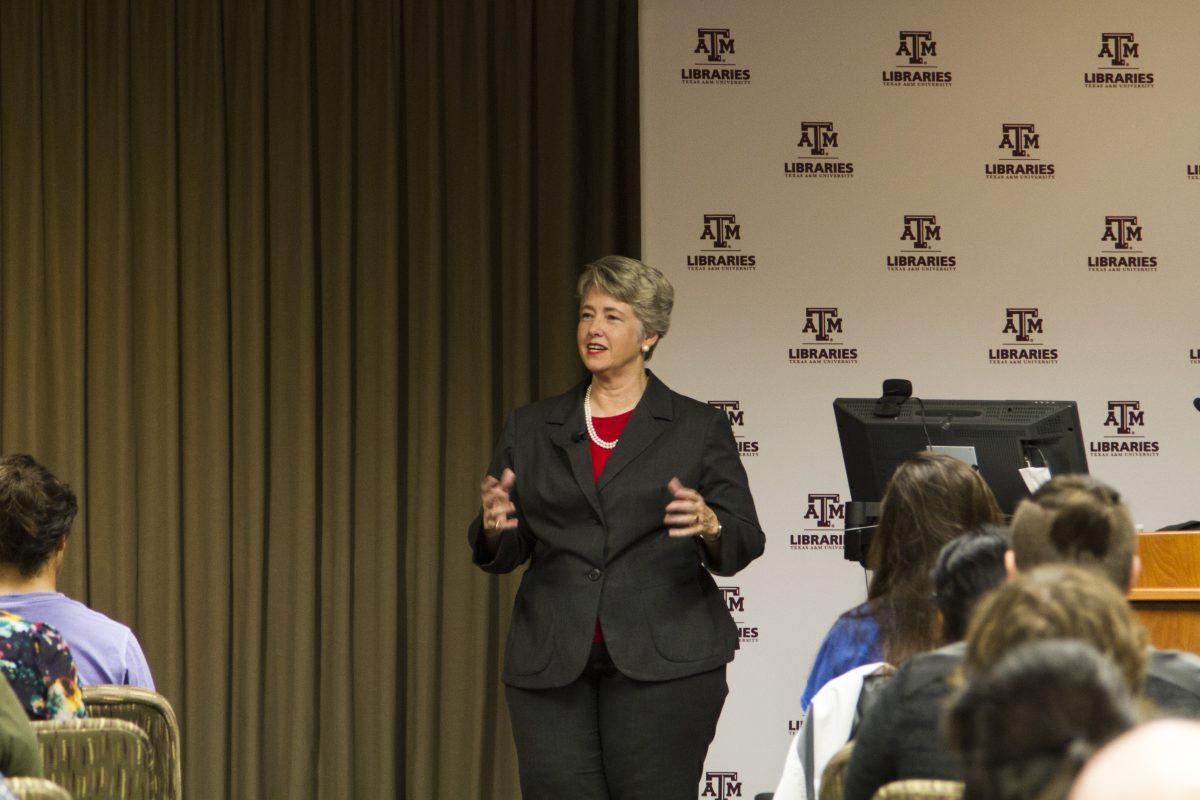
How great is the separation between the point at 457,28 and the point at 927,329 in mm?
2120

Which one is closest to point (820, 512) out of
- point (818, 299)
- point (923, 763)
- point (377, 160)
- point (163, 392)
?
point (818, 299)

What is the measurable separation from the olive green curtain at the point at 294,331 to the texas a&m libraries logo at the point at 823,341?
36.8 inches

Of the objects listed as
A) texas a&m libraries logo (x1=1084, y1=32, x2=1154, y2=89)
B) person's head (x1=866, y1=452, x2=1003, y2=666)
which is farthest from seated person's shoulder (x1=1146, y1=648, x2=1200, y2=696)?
texas a&m libraries logo (x1=1084, y1=32, x2=1154, y2=89)

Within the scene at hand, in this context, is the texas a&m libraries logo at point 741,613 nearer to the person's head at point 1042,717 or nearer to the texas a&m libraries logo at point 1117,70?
the texas a&m libraries logo at point 1117,70

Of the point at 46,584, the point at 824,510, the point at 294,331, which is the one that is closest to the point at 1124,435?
the point at 824,510

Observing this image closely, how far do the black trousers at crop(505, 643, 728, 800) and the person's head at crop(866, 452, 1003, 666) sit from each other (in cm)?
71

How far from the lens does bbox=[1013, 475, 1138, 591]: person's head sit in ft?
5.71

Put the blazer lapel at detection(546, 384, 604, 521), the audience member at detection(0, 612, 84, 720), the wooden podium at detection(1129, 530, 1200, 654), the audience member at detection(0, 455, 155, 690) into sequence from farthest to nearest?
the blazer lapel at detection(546, 384, 604, 521) → the wooden podium at detection(1129, 530, 1200, 654) → the audience member at detection(0, 455, 155, 690) → the audience member at detection(0, 612, 84, 720)

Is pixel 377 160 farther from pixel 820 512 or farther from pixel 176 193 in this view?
pixel 820 512

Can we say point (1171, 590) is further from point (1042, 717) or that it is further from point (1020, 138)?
point (1020, 138)

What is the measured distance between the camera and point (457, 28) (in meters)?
5.35

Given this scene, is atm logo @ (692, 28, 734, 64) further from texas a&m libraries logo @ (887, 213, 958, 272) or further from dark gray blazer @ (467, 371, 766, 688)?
dark gray blazer @ (467, 371, 766, 688)

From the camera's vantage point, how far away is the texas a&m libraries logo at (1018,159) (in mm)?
4996

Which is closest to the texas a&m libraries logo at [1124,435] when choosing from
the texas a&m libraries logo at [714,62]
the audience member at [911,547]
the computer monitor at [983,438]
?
the computer monitor at [983,438]
